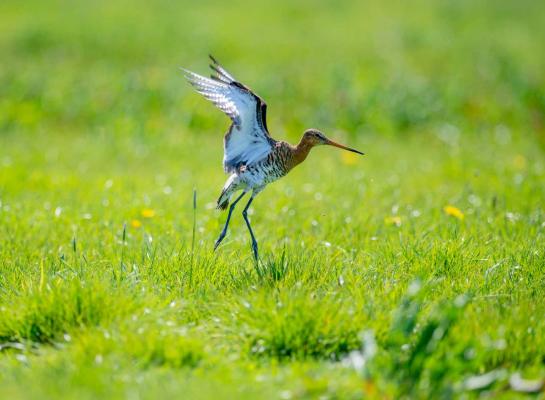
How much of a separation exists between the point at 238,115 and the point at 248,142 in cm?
33

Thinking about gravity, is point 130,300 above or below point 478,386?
above

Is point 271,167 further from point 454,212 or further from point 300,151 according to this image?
point 454,212

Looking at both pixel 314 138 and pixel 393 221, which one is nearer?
pixel 314 138

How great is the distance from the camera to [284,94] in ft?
43.7

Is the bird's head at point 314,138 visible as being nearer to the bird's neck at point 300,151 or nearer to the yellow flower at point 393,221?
the bird's neck at point 300,151

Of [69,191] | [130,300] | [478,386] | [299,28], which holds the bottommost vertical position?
[478,386]

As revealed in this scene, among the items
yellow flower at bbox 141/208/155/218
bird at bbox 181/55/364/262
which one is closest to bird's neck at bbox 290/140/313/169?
bird at bbox 181/55/364/262

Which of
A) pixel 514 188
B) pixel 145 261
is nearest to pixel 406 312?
pixel 145 261

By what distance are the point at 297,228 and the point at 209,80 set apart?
1666mm

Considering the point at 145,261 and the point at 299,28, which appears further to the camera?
the point at 299,28

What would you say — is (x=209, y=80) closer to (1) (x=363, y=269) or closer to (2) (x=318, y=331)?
(1) (x=363, y=269)

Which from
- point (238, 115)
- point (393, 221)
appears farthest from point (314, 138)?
point (393, 221)

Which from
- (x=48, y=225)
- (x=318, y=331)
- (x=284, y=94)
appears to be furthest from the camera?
(x=284, y=94)

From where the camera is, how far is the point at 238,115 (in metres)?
6.26
